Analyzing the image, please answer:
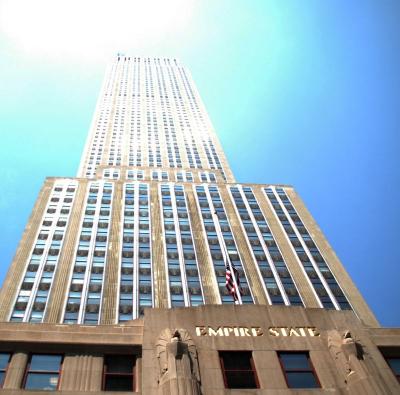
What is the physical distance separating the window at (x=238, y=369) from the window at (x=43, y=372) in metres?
8.63

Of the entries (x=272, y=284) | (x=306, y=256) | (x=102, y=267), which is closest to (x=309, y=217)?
(x=306, y=256)

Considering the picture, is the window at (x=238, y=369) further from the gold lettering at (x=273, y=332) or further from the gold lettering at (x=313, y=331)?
the gold lettering at (x=313, y=331)

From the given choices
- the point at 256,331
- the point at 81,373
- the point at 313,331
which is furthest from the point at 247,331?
the point at 81,373

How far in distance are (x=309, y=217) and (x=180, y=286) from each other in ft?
108

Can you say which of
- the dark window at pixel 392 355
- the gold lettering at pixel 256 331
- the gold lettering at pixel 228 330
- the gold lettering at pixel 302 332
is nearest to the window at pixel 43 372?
the gold lettering at pixel 228 330

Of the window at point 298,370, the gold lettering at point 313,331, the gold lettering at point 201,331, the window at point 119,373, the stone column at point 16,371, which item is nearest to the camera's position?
the stone column at point 16,371

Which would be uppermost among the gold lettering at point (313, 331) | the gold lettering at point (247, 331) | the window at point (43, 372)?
the gold lettering at point (247, 331)

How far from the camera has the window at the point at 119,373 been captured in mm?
23641

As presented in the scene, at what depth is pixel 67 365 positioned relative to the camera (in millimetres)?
24016

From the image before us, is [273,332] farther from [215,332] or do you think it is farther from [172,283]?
[172,283]

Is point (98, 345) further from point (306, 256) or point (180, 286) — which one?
point (306, 256)

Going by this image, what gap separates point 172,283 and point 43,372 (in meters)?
45.4

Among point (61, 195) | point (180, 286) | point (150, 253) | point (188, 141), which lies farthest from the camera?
point (188, 141)

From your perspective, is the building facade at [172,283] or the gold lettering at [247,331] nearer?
the building facade at [172,283]
